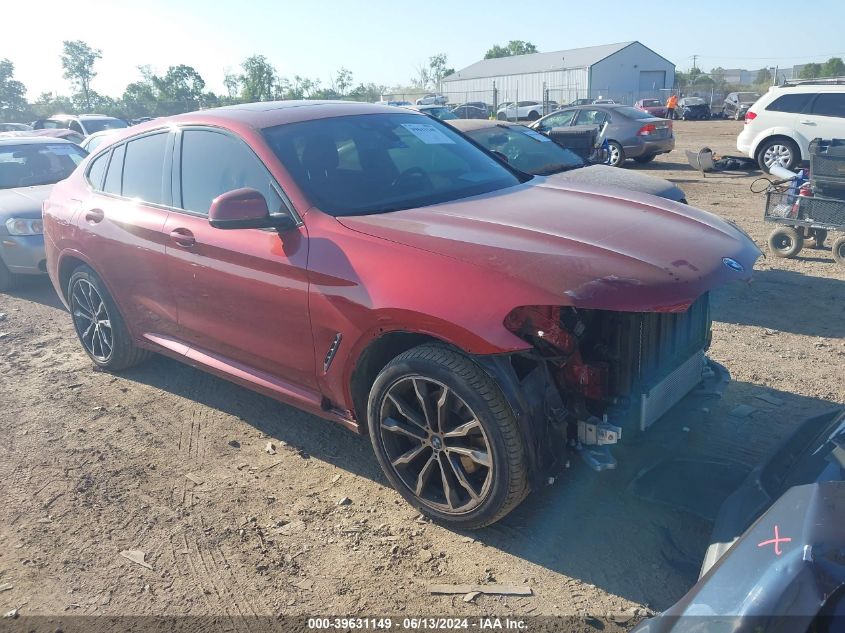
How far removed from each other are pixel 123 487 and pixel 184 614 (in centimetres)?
116

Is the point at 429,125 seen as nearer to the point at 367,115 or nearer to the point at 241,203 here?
the point at 367,115

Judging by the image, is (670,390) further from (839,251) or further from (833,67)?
(833,67)

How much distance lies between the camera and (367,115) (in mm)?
4164

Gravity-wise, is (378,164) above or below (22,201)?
above

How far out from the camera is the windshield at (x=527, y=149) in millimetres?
7211

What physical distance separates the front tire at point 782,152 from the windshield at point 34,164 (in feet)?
40.0

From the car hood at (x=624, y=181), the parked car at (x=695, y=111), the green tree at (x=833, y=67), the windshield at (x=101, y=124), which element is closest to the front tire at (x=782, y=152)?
the car hood at (x=624, y=181)

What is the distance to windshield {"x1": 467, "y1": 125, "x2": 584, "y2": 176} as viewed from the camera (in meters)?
7.21

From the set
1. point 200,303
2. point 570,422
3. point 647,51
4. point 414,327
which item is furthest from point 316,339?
point 647,51

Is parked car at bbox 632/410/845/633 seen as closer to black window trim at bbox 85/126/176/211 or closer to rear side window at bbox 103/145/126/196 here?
black window trim at bbox 85/126/176/211

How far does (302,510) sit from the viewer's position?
3.38 meters

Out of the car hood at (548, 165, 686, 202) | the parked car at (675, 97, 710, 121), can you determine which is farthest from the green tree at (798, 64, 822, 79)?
the car hood at (548, 165, 686, 202)

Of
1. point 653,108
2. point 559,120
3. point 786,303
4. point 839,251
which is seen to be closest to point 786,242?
point 839,251

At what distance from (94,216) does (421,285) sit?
9.65 ft
